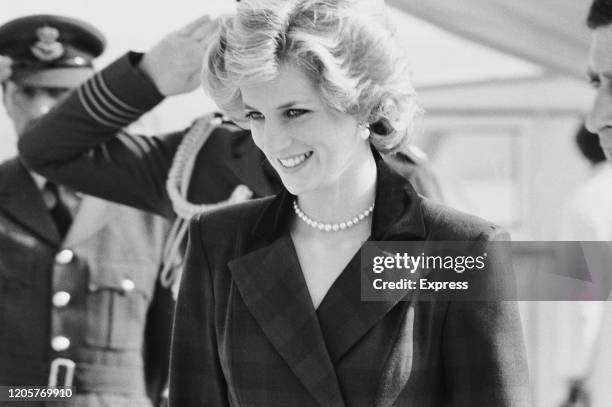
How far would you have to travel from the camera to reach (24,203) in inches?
75.2

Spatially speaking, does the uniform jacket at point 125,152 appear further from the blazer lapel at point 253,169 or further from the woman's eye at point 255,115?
the woman's eye at point 255,115

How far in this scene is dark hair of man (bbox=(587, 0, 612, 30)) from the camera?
1265mm

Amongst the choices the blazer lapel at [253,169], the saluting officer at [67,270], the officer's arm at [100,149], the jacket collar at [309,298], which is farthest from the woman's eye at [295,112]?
the saluting officer at [67,270]

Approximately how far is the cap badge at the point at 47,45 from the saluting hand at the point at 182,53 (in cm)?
40

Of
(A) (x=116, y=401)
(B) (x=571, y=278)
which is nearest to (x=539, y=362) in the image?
(B) (x=571, y=278)

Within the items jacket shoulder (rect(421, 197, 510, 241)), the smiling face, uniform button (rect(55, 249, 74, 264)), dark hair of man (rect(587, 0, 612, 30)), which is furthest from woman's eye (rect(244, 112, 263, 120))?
uniform button (rect(55, 249, 74, 264))

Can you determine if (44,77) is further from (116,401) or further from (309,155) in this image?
(309,155)

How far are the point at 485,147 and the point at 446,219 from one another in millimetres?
826

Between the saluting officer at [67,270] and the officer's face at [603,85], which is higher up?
the officer's face at [603,85]

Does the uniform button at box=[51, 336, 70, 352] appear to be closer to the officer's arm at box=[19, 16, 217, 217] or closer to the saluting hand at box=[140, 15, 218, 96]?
the officer's arm at box=[19, 16, 217, 217]

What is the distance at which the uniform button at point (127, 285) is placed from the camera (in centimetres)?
184

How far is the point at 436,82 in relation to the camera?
1931 mm

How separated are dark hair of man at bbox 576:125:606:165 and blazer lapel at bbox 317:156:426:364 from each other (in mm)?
490

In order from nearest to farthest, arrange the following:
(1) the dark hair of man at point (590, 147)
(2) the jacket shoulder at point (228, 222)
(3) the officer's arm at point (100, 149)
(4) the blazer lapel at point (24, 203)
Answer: (2) the jacket shoulder at point (228, 222) < (1) the dark hair of man at point (590, 147) < (3) the officer's arm at point (100, 149) < (4) the blazer lapel at point (24, 203)
